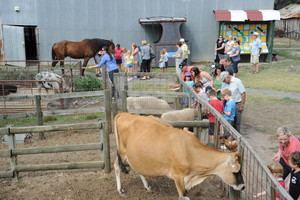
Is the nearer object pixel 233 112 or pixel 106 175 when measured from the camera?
pixel 106 175

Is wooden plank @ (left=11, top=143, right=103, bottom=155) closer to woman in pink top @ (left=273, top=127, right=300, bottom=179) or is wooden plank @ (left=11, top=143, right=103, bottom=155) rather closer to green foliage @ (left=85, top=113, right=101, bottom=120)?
woman in pink top @ (left=273, top=127, right=300, bottom=179)

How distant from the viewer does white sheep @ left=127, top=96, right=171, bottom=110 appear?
8234 millimetres

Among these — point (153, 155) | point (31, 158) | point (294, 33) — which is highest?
point (294, 33)

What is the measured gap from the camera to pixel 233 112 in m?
6.49

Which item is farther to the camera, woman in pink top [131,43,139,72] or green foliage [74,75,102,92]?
woman in pink top [131,43,139,72]

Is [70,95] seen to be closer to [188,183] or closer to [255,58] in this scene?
[188,183]

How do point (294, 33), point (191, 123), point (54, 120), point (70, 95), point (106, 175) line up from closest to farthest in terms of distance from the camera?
point (191, 123)
point (106, 175)
point (70, 95)
point (54, 120)
point (294, 33)

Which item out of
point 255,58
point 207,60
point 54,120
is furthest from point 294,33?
point 54,120

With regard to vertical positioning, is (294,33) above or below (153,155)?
above

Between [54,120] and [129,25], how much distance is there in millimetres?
11220

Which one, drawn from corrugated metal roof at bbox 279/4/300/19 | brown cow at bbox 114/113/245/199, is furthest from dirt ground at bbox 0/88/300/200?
corrugated metal roof at bbox 279/4/300/19

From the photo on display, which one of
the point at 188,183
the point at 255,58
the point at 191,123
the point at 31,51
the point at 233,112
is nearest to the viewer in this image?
the point at 188,183

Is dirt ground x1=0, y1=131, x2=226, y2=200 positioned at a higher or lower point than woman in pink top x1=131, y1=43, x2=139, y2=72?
lower

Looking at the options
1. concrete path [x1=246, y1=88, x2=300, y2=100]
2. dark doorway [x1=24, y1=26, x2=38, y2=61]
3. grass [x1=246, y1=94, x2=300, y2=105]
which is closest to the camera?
grass [x1=246, y1=94, x2=300, y2=105]
